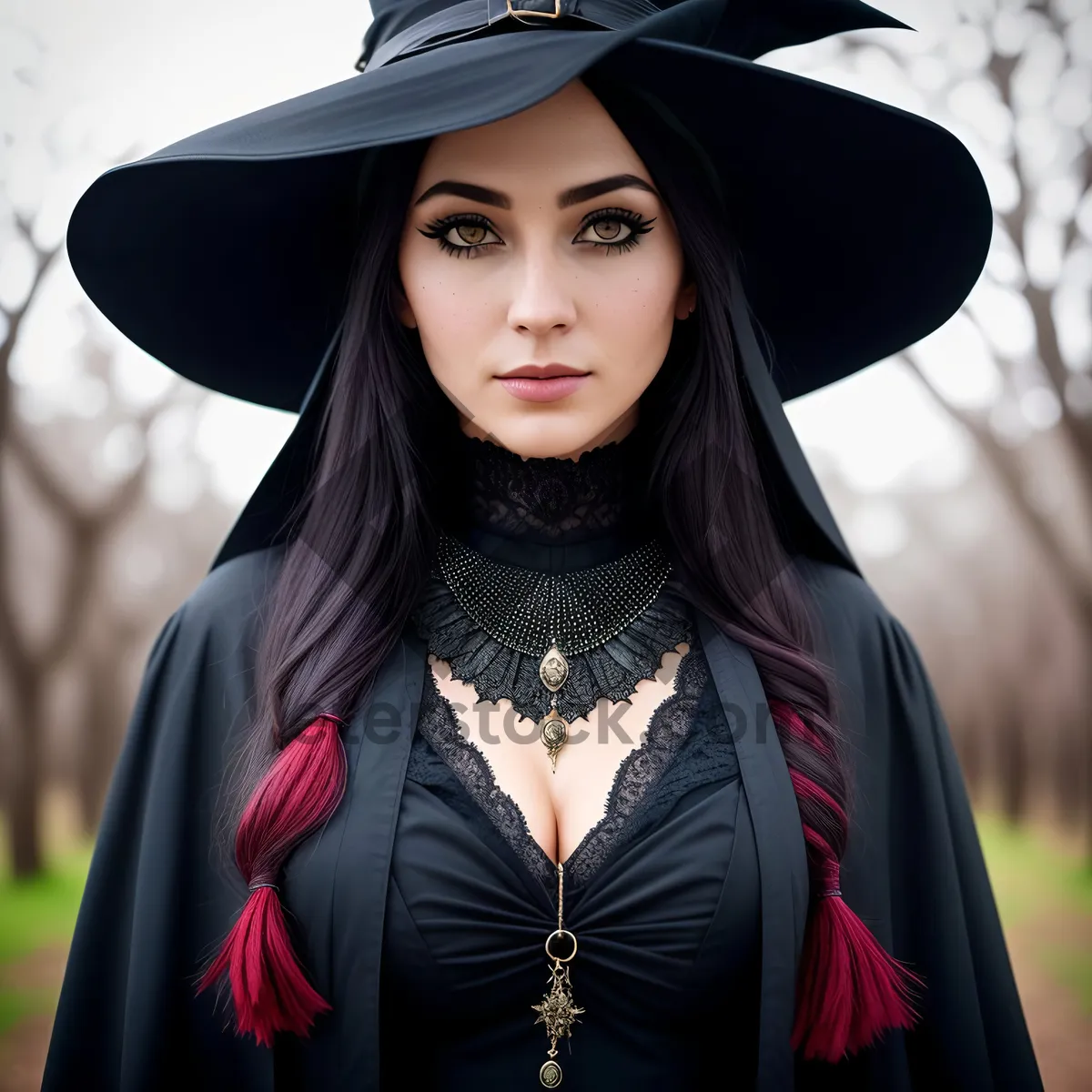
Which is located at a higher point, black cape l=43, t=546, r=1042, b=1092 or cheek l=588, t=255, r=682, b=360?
cheek l=588, t=255, r=682, b=360

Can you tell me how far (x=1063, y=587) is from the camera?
2506mm

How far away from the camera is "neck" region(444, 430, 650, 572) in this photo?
122cm

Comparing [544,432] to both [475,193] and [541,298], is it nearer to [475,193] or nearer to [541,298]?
[541,298]

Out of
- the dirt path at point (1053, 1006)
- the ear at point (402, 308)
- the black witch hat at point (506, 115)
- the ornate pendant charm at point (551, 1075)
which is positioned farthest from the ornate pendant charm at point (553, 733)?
the dirt path at point (1053, 1006)

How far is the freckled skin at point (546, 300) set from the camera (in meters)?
1.04

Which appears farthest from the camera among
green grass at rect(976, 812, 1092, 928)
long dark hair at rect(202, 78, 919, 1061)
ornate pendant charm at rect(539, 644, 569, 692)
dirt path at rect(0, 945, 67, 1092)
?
green grass at rect(976, 812, 1092, 928)

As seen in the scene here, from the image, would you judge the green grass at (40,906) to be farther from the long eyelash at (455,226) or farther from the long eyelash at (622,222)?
the long eyelash at (622,222)

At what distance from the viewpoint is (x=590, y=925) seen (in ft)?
3.35

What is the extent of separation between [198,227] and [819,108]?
0.78 metres

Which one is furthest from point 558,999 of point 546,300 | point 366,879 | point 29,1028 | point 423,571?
point 29,1028

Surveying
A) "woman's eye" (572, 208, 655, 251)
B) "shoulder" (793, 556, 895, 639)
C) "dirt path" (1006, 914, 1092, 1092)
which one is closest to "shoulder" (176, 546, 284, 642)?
"woman's eye" (572, 208, 655, 251)

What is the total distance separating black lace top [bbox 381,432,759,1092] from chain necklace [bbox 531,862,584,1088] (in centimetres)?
1

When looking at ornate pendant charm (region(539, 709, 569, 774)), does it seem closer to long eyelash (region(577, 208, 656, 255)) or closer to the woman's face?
the woman's face

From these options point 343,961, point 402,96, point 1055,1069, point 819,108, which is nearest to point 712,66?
point 819,108
